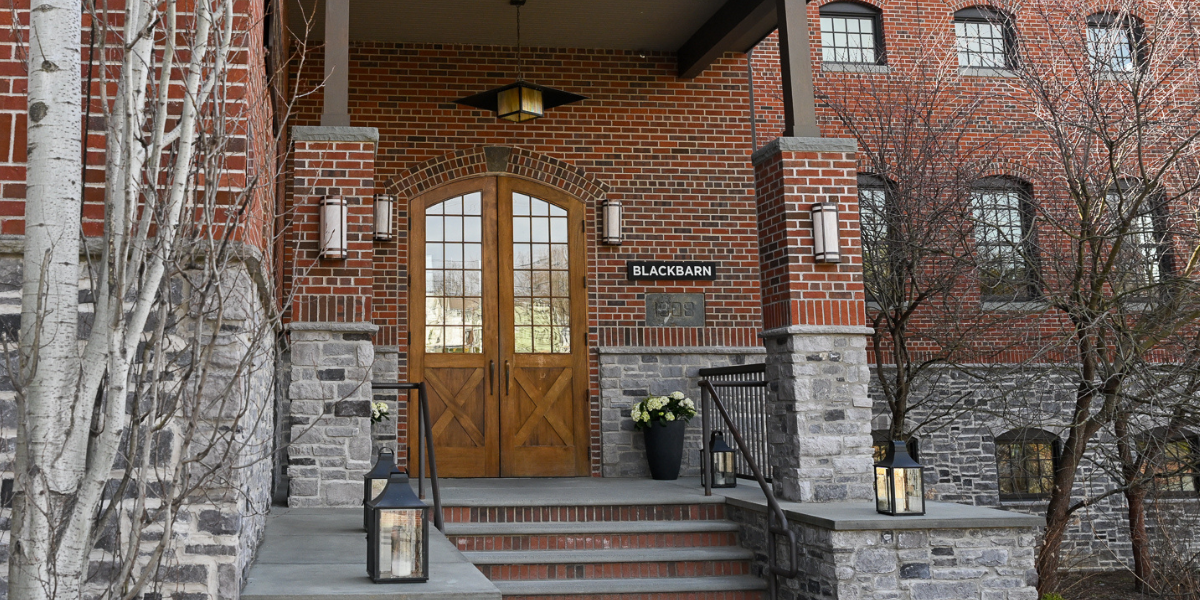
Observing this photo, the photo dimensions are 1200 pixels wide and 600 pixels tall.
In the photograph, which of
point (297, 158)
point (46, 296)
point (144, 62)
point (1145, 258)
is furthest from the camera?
point (1145, 258)

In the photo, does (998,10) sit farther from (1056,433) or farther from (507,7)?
(507,7)

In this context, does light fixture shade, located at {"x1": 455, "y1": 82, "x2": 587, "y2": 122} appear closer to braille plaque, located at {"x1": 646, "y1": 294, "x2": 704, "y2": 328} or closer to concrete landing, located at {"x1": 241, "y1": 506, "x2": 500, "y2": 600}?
braille plaque, located at {"x1": 646, "y1": 294, "x2": 704, "y2": 328}

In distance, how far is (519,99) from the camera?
7840mm

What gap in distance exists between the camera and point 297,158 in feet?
21.4

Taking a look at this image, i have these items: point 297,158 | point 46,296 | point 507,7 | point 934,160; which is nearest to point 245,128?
point 46,296

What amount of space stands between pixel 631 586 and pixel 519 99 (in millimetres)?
4054

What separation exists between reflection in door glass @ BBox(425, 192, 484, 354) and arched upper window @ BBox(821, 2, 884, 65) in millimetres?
4362

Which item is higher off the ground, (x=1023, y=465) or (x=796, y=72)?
(x=796, y=72)

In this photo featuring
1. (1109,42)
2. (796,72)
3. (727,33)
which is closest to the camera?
(796,72)

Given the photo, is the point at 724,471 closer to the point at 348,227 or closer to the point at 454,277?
the point at 454,277

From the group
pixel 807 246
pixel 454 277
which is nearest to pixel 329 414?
pixel 454 277

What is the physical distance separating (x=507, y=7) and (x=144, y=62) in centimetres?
592

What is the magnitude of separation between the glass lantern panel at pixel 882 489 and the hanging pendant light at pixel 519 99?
4.03 m

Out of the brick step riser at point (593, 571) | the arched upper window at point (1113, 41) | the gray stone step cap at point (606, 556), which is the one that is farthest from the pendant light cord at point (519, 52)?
the arched upper window at point (1113, 41)
